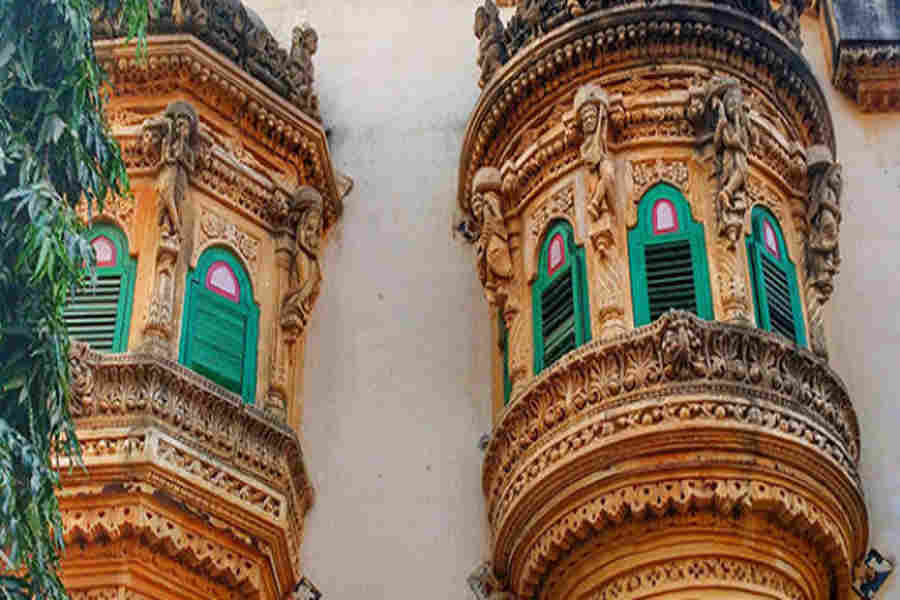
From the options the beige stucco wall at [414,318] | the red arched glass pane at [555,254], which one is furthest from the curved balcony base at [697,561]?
the red arched glass pane at [555,254]

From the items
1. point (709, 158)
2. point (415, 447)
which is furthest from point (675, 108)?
point (415, 447)

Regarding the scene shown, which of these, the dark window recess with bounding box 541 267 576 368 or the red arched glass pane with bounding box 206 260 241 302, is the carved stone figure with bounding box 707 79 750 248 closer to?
the dark window recess with bounding box 541 267 576 368

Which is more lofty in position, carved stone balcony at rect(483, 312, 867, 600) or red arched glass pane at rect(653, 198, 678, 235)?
red arched glass pane at rect(653, 198, 678, 235)

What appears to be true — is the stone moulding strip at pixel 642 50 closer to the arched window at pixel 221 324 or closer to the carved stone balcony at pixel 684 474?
the arched window at pixel 221 324

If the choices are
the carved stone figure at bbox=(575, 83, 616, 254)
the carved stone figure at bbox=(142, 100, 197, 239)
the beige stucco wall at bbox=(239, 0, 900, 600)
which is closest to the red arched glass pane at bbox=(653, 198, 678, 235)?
the carved stone figure at bbox=(575, 83, 616, 254)

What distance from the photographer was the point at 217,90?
1337cm

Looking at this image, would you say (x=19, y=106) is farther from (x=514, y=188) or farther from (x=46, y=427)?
(x=514, y=188)

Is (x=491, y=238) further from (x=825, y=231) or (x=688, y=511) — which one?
(x=688, y=511)

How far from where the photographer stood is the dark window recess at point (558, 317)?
12.2 meters

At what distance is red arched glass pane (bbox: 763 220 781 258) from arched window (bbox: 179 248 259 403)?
11.8 feet

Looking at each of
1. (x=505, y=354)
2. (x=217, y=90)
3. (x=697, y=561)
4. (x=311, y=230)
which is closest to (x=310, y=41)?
(x=217, y=90)

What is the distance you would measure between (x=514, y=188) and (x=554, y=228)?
0.50m

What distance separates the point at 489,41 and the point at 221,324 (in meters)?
3.15

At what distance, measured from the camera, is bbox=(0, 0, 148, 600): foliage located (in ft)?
25.6
